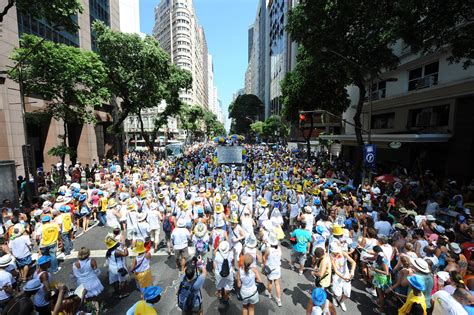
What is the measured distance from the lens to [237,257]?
5.67 metres

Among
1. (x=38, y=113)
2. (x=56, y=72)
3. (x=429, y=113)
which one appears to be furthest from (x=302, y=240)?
(x=38, y=113)

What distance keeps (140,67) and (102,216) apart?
1393cm

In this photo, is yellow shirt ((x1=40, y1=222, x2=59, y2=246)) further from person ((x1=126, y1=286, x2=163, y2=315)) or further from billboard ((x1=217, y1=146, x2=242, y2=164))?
billboard ((x1=217, y1=146, x2=242, y2=164))

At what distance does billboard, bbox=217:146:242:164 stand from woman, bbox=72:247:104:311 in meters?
16.3

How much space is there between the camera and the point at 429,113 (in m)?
16.3

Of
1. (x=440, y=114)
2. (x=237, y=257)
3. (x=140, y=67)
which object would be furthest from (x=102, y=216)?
(x=440, y=114)

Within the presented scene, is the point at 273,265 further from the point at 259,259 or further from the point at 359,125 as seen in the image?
the point at 359,125

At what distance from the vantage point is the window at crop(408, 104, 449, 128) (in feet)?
A: 49.9

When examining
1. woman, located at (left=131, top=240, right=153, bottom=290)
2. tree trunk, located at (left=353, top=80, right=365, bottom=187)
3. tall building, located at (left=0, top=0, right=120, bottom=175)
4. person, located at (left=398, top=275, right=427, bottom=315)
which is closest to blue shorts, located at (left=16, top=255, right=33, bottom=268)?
woman, located at (left=131, top=240, right=153, bottom=290)

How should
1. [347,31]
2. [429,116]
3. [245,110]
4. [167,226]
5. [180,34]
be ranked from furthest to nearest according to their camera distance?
[180,34], [245,110], [429,116], [347,31], [167,226]

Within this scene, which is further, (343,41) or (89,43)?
(89,43)

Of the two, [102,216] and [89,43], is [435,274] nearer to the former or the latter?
[102,216]

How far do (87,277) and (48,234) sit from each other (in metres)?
2.52

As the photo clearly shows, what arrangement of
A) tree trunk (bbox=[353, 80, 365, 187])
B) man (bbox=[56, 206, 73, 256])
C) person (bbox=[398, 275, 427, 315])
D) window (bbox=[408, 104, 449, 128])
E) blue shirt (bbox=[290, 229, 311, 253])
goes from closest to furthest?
person (bbox=[398, 275, 427, 315])
blue shirt (bbox=[290, 229, 311, 253])
man (bbox=[56, 206, 73, 256])
tree trunk (bbox=[353, 80, 365, 187])
window (bbox=[408, 104, 449, 128])
